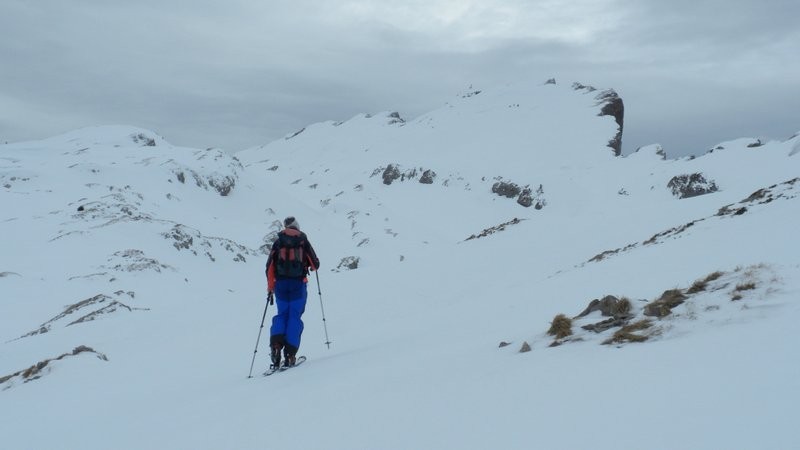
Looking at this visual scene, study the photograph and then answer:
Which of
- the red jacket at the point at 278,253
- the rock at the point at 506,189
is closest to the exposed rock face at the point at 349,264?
the rock at the point at 506,189

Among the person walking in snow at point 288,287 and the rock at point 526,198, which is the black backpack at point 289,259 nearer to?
the person walking in snow at point 288,287

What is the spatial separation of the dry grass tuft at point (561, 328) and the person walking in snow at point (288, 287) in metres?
3.99

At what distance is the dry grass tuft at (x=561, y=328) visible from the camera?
21.4 ft

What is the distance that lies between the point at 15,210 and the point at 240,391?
34535mm

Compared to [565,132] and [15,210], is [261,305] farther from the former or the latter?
[565,132]

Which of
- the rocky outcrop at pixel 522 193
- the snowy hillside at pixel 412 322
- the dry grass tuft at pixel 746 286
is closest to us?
the snowy hillside at pixel 412 322

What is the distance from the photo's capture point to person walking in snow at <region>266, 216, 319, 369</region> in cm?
880

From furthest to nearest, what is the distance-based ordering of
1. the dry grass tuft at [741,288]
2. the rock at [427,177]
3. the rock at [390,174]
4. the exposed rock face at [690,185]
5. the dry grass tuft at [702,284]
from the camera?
1. the rock at [390,174]
2. the rock at [427,177]
3. the exposed rock face at [690,185]
4. the dry grass tuft at [702,284]
5. the dry grass tuft at [741,288]

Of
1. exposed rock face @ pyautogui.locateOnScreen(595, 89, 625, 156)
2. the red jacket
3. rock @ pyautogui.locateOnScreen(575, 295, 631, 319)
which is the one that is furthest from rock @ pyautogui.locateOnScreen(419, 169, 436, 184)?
rock @ pyautogui.locateOnScreen(575, 295, 631, 319)

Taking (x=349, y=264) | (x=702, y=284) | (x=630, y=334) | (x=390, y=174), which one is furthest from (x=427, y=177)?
(x=630, y=334)

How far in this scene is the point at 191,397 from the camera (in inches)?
299

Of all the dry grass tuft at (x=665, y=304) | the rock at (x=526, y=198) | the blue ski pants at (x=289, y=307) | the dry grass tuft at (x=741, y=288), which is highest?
the rock at (x=526, y=198)

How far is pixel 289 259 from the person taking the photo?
884cm

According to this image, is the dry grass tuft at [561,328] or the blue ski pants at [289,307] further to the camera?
the blue ski pants at [289,307]
